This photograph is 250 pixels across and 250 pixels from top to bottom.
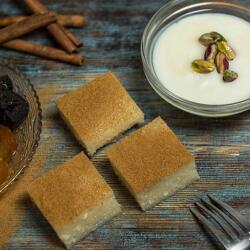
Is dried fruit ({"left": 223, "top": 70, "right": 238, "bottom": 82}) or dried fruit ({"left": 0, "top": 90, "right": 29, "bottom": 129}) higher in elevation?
dried fruit ({"left": 0, "top": 90, "right": 29, "bottom": 129})

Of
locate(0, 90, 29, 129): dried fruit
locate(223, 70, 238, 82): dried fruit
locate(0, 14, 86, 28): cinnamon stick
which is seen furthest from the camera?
locate(0, 14, 86, 28): cinnamon stick

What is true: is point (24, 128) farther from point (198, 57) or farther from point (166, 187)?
point (198, 57)

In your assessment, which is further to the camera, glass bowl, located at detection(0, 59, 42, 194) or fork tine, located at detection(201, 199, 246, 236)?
glass bowl, located at detection(0, 59, 42, 194)

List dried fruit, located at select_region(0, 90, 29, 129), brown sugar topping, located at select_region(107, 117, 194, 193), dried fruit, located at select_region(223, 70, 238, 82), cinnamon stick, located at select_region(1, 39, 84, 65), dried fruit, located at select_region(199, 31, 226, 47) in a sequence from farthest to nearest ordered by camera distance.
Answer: cinnamon stick, located at select_region(1, 39, 84, 65) → dried fruit, located at select_region(199, 31, 226, 47) → dried fruit, located at select_region(223, 70, 238, 82) → dried fruit, located at select_region(0, 90, 29, 129) → brown sugar topping, located at select_region(107, 117, 194, 193)

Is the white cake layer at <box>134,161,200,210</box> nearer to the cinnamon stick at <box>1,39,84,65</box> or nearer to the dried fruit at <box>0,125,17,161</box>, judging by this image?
the dried fruit at <box>0,125,17,161</box>

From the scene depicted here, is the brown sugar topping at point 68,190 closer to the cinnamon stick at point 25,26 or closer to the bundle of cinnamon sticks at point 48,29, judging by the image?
the bundle of cinnamon sticks at point 48,29

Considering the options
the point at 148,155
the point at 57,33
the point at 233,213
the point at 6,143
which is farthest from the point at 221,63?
the point at 6,143

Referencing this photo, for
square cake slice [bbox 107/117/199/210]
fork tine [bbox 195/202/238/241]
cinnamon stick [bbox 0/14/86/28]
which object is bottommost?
fork tine [bbox 195/202/238/241]

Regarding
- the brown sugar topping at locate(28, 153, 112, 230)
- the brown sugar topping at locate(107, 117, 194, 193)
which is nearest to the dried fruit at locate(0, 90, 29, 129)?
the brown sugar topping at locate(28, 153, 112, 230)
